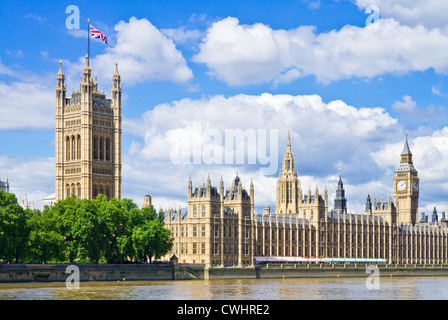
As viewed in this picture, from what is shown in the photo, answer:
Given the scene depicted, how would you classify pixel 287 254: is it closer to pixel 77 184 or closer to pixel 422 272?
pixel 422 272

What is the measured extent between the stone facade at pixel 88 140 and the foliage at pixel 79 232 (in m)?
36.5

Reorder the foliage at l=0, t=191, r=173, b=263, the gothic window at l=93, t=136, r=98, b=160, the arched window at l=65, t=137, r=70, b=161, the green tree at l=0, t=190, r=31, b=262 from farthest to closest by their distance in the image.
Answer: the arched window at l=65, t=137, r=70, b=161 → the gothic window at l=93, t=136, r=98, b=160 → the foliage at l=0, t=191, r=173, b=263 → the green tree at l=0, t=190, r=31, b=262

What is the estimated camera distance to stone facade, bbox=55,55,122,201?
15762 cm

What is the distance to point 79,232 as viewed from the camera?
10512cm

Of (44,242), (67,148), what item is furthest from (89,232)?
(67,148)

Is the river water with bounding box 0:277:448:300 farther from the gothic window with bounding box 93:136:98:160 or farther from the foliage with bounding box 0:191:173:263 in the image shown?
the gothic window with bounding box 93:136:98:160

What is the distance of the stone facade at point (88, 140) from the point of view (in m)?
158

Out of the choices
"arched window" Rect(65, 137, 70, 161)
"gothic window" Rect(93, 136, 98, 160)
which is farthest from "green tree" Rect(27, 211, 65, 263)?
"arched window" Rect(65, 137, 70, 161)

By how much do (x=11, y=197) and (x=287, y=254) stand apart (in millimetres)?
81238

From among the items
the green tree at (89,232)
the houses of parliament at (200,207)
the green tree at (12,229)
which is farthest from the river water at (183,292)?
the houses of parliament at (200,207)

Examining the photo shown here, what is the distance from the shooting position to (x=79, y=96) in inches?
6383

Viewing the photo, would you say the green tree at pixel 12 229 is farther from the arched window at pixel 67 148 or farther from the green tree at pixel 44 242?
the arched window at pixel 67 148

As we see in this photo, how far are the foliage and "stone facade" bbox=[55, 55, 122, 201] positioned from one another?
36504 millimetres
